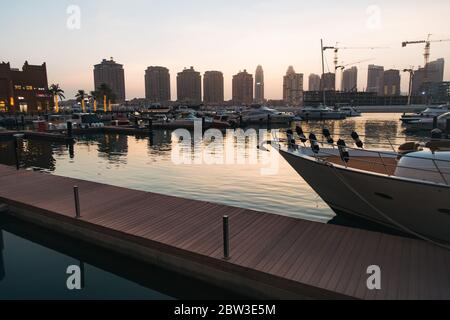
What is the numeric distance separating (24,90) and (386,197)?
118473 mm

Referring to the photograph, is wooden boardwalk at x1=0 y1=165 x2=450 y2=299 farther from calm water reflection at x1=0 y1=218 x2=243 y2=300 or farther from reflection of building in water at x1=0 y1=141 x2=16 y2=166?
reflection of building in water at x1=0 y1=141 x2=16 y2=166

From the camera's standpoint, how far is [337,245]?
7.98 metres

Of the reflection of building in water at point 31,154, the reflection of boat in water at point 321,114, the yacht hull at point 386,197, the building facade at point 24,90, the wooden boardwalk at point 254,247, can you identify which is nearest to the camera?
the wooden boardwalk at point 254,247

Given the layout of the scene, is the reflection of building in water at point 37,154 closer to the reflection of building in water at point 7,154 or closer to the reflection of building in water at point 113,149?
the reflection of building in water at point 7,154

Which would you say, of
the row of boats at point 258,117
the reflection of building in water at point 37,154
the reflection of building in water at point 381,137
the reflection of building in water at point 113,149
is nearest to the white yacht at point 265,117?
the row of boats at point 258,117

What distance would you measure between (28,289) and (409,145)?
13.0 metres

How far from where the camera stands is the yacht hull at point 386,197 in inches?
325

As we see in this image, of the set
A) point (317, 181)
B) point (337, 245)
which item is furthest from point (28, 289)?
point (317, 181)

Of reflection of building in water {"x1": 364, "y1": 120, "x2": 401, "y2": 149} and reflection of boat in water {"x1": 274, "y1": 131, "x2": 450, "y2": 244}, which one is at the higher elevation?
reflection of boat in water {"x1": 274, "y1": 131, "x2": 450, "y2": 244}

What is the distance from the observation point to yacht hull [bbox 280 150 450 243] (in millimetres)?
8250

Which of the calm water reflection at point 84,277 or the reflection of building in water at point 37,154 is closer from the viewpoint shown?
the calm water reflection at point 84,277

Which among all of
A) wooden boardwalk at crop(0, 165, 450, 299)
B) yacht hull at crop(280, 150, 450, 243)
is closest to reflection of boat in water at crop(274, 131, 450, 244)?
yacht hull at crop(280, 150, 450, 243)

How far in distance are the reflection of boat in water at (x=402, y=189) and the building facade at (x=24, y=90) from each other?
10973 centimetres
